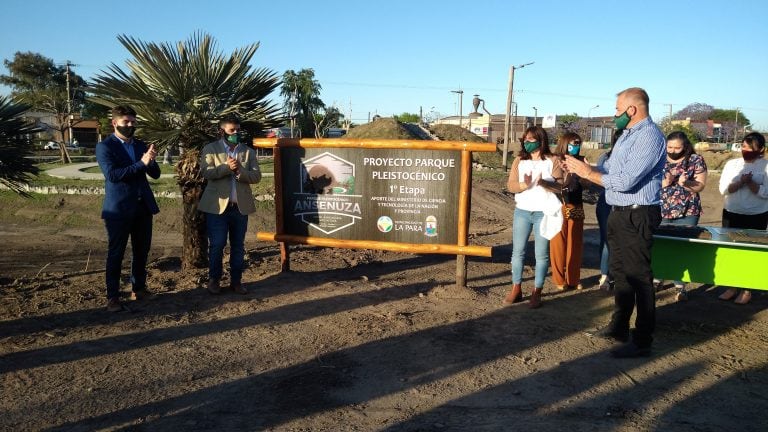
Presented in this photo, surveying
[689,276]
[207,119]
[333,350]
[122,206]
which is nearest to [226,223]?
[122,206]

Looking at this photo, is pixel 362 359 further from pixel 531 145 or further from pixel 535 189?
pixel 531 145

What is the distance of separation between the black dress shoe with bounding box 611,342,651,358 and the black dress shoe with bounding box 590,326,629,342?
A: 10.0 inches

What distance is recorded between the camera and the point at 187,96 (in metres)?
6.61

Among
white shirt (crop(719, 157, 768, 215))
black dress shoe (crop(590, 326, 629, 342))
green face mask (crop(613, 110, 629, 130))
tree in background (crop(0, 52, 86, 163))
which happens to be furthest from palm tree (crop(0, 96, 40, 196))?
tree in background (crop(0, 52, 86, 163))

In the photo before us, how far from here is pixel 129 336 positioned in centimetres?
470

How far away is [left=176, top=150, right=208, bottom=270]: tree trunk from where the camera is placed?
263 inches

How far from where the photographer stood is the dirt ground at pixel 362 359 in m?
3.41

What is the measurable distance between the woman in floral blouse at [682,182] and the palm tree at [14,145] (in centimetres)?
701

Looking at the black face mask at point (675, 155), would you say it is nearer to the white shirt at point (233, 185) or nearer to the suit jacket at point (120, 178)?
the white shirt at point (233, 185)

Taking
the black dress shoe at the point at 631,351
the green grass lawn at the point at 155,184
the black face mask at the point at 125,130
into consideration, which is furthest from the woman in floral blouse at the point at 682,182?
the green grass lawn at the point at 155,184

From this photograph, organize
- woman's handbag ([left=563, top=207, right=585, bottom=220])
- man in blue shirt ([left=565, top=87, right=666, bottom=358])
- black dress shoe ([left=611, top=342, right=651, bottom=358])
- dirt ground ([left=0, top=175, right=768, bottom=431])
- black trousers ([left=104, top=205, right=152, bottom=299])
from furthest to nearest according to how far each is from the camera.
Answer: woman's handbag ([left=563, top=207, right=585, bottom=220]), black trousers ([left=104, top=205, right=152, bottom=299]), black dress shoe ([left=611, top=342, right=651, bottom=358]), man in blue shirt ([left=565, top=87, right=666, bottom=358]), dirt ground ([left=0, top=175, right=768, bottom=431])

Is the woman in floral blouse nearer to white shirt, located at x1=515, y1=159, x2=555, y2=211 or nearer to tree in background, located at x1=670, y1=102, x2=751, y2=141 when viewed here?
white shirt, located at x1=515, y1=159, x2=555, y2=211

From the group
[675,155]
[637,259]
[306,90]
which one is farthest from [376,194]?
[306,90]

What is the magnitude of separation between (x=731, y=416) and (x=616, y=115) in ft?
7.95
